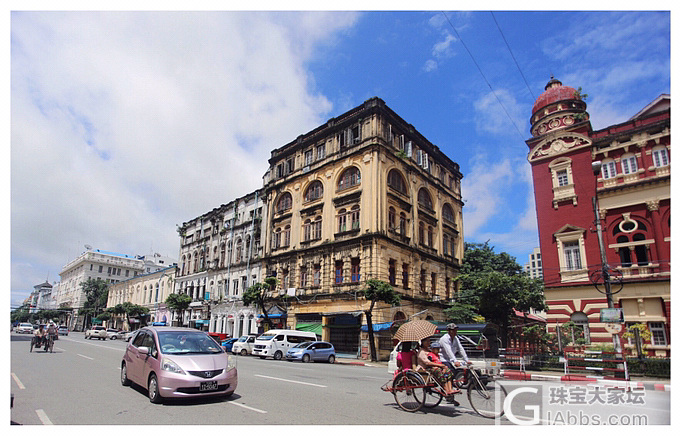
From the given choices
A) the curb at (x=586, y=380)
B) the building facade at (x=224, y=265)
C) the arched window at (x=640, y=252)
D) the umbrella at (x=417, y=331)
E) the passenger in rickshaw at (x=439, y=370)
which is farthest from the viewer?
the building facade at (x=224, y=265)

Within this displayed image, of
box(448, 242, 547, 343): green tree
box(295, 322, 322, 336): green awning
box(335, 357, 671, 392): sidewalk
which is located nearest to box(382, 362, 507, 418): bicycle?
box(335, 357, 671, 392): sidewalk

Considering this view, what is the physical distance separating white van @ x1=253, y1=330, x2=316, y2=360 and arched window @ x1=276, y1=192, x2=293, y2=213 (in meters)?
13.9

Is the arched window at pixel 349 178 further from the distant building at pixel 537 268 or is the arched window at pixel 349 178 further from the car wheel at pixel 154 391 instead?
the car wheel at pixel 154 391

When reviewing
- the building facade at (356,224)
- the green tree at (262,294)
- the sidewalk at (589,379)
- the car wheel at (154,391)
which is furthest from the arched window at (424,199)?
the car wheel at (154,391)

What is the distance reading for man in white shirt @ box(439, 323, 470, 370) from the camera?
7839mm

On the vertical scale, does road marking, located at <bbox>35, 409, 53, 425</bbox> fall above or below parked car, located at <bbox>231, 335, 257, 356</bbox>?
above

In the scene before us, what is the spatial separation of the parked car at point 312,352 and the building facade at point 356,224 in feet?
9.97

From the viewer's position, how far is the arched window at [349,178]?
3178 centimetres

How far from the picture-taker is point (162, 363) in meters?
8.03

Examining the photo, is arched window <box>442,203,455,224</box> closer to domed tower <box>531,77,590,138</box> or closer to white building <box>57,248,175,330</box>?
domed tower <box>531,77,590,138</box>

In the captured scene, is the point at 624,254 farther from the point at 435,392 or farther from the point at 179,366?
the point at 179,366

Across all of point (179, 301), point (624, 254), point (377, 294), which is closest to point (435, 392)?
point (624, 254)

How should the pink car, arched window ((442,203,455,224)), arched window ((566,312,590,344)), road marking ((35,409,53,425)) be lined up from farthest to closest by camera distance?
arched window ((442,203,455,224)) < arched window ((566,312,590,344)) < the pink car < road marking ((35,409,53,425))
